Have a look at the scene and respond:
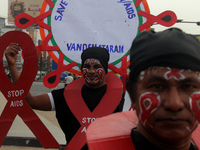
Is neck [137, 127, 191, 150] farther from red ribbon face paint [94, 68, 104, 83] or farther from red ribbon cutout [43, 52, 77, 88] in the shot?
red ribbon cutout [43, 52, 77, 88]

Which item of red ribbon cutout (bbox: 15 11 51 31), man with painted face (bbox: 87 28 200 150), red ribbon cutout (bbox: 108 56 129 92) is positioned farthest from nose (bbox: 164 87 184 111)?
red ribbon cutout (bbox: 15 11 51 31)

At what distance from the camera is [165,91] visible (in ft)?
3.74

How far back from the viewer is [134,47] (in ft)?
4.06

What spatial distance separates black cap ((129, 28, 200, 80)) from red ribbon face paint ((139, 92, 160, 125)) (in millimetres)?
106

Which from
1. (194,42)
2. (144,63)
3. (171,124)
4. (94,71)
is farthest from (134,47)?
→ (94,71)

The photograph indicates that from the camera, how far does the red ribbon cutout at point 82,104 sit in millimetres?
2422

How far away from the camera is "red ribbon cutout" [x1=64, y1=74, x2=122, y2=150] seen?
95.3 inches

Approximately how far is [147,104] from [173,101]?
119 mm

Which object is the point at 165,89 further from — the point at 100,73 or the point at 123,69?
the point at 123,69

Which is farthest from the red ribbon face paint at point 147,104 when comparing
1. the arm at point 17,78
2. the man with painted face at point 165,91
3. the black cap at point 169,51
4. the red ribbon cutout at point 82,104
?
the arm at point 17,78

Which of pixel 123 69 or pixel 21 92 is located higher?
pixel 123 69

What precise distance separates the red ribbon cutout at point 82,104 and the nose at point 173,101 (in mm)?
1410

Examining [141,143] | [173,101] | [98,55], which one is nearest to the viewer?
[173,101]

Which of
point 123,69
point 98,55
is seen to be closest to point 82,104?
point 98,55
